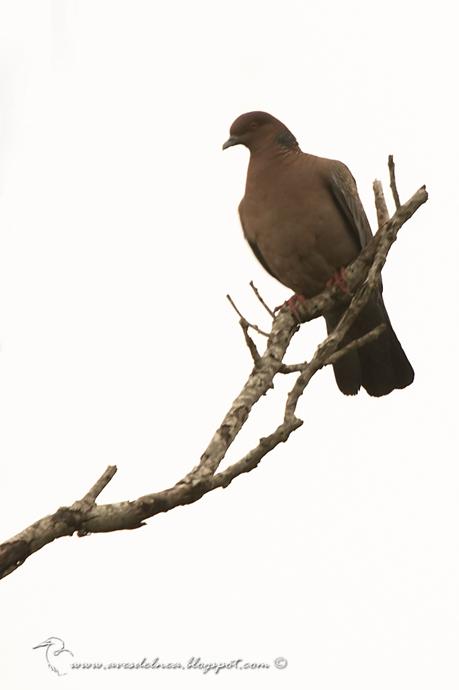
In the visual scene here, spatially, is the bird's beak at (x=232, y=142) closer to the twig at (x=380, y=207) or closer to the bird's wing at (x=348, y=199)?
the bird's wing at (x=348, y=199)

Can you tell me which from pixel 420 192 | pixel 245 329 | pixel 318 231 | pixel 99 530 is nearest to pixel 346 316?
pixel 245 329

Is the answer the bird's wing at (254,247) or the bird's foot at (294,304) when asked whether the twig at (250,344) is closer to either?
the bird's foot at (294,304)

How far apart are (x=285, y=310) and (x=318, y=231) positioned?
0.98m

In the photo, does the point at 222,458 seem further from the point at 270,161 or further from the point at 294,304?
the point at 270,161

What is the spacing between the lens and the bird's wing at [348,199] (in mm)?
5340

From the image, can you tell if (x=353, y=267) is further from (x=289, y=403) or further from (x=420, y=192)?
(x=289, y=403)

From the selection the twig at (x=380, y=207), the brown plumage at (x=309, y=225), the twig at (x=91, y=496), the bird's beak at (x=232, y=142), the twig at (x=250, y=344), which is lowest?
the twig at (x=91, y=496)

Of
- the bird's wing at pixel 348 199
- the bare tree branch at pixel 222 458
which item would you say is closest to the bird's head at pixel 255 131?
the bird's wing at pixel 348 199

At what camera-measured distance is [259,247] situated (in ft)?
17.9

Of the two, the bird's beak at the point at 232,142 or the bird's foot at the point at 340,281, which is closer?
the bird's foot at the point at 340,281

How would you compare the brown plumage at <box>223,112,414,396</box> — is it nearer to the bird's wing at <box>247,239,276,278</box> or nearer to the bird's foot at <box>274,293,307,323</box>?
the bird's wing at <box>247,239,276,278</box>

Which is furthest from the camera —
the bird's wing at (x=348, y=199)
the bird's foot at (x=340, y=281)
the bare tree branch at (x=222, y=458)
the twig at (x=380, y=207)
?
the bird's wing at (x=348, y=199)

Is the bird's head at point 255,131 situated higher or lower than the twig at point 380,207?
higher

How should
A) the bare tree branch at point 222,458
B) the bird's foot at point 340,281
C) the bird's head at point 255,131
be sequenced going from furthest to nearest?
the bird's head at point 255,131 → the bird's foot at point 340,281 → the bare tree branch at point 222,458
